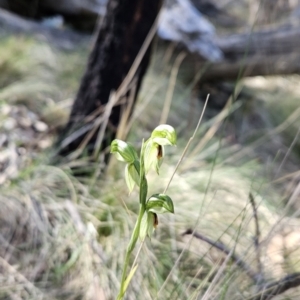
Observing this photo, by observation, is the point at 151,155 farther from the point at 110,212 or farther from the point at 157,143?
the point at 110,212

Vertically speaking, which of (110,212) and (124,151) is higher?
(124,151)

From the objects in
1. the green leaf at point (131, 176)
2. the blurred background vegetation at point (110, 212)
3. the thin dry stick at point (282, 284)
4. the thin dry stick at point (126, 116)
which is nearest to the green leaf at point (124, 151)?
the green leaf at point (131, 176)

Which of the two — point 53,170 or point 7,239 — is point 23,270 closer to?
point 7,239

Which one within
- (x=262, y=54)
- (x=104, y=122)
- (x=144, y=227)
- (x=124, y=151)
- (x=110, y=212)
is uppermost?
(x=124, y=151)

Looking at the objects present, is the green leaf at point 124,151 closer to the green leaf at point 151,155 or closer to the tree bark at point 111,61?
the green leaf at point 151,155

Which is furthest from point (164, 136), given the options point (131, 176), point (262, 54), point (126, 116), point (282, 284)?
point (262, 54)

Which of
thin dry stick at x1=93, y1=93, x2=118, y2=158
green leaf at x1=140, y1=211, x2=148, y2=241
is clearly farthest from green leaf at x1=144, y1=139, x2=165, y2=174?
thin dry stick at x1=93, y1=93, x2=118, y2=158
